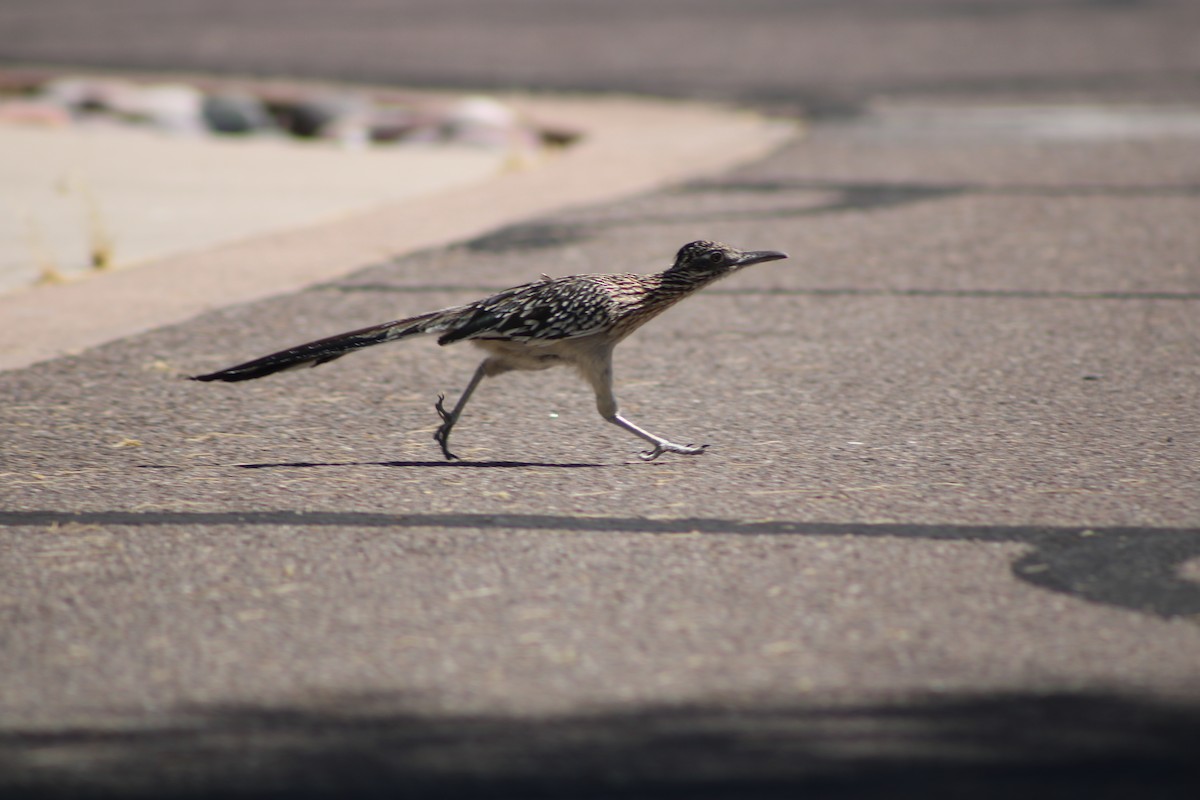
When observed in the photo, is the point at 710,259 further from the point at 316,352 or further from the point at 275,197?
the point at 275,197

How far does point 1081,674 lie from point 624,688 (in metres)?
1.07

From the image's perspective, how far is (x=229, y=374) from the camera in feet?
17.4

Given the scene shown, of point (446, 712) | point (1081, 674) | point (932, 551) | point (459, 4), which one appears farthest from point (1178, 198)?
point (459, 4)

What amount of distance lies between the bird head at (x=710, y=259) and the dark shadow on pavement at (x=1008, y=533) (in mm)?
1236

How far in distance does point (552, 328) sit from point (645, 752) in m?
2.29

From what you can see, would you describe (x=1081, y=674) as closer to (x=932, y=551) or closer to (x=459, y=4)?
(x=932, y=551)

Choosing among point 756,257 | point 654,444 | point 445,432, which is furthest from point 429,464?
point 756,257

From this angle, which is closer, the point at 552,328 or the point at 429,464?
the point at 552,328

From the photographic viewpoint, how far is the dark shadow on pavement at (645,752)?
328 cm

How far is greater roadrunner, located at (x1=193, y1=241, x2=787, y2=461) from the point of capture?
5387 millimetres

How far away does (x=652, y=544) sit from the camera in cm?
470

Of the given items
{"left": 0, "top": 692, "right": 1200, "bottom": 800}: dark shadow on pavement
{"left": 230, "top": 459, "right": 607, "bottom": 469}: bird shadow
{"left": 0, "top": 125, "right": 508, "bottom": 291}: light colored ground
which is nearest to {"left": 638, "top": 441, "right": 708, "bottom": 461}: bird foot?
{"left": 230, "top": 459, "right": 607, "bottom": 469}: bird shadow

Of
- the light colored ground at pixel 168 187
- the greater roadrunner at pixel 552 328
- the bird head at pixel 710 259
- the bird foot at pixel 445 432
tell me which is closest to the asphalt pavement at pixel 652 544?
the bird foot at pixel 445 432

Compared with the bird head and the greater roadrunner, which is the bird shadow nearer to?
the greater roadrunner
